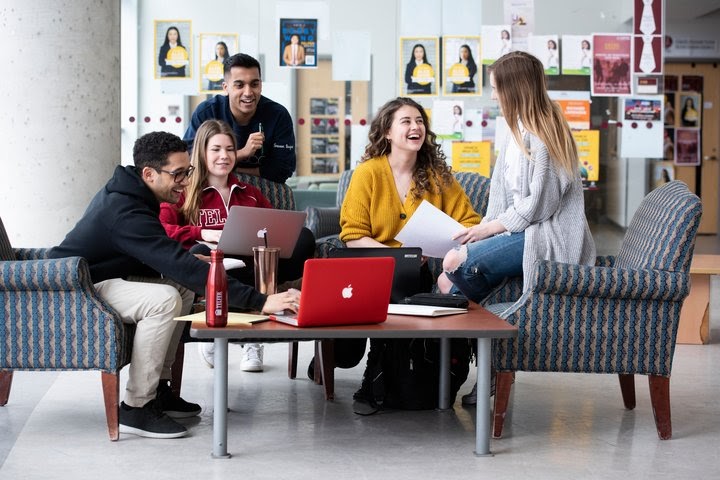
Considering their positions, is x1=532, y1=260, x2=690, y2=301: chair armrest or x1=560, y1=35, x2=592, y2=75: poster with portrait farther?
x1=560, y1=35, x2=592, y2=75: poster with portrait

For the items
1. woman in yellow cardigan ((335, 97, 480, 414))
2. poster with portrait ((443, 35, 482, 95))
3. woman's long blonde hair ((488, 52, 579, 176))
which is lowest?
woman in yellow cardigan ((335, 97, 480, 414))

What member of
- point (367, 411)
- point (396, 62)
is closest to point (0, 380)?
point (367, 411)

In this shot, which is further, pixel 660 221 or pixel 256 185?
pixel 256 185

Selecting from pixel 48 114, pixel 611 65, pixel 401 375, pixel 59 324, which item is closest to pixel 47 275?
pixel 59 324

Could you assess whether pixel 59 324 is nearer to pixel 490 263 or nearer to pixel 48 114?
pixel 490 263

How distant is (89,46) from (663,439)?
12.7 ft

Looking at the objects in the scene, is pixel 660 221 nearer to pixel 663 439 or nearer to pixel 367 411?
pixel 663 439

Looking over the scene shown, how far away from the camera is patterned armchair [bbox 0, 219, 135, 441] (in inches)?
140

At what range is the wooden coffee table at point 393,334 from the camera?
3.19 meters

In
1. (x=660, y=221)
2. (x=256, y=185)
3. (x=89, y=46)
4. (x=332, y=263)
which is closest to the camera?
(x=332, y=263)

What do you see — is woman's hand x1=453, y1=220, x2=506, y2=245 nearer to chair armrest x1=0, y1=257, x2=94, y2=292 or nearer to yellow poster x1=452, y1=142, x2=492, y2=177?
chair armrest x1=0, y1=257, x2=94, y2=292

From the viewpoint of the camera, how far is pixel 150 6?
304 inches

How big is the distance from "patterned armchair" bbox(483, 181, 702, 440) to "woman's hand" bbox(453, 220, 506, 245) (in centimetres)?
52

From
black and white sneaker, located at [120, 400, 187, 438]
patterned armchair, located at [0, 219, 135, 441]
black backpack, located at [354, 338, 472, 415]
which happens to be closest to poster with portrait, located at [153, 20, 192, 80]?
black backpack, located at [354, 338, 472, 415]
